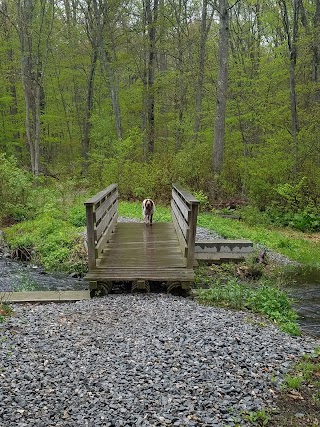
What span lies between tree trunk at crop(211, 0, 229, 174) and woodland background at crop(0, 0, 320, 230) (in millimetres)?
38

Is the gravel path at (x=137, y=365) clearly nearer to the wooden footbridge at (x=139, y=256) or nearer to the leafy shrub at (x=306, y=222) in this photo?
the wooden footbridge at (x=139, y=256)

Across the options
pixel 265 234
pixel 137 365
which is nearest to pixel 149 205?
pixel 265 234

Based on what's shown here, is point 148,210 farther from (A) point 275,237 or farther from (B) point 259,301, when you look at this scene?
(B) point 259,301

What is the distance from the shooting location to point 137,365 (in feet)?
13.9

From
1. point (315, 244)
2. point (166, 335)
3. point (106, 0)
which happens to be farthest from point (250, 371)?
point (106, 0)

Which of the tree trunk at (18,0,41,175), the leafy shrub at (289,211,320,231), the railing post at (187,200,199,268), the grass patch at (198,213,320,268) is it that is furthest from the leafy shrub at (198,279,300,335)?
the tree trunk at (18,0,41,175)

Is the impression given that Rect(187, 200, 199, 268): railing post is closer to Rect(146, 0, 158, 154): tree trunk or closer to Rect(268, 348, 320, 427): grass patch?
Rect(268, 348, 320, 427): grass patch

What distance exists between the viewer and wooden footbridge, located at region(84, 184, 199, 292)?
6.64 metres

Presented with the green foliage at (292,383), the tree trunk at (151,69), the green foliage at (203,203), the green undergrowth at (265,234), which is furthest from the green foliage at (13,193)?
the green foliage at (292,383)

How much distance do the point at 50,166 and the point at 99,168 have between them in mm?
7153

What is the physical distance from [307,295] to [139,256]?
10.3ft

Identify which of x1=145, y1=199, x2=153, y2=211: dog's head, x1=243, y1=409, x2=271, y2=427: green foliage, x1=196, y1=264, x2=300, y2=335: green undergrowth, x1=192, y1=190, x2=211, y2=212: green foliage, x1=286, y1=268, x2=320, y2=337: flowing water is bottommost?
x1=286, y1=268, x2=320, y2=337: flowing water

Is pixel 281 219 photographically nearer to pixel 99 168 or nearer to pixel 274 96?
pixel 274 96

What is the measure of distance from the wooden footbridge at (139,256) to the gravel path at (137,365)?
74 centimetres
